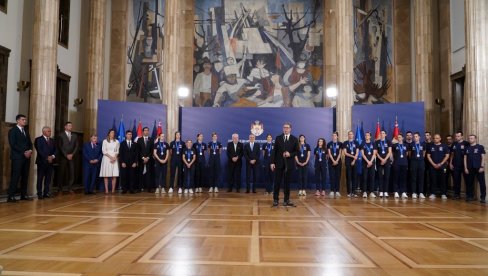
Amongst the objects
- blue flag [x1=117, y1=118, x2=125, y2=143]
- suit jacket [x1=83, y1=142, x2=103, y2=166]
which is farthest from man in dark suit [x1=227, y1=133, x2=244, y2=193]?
suit jacket [x1=83, y1=142, x2=103, y2=166]

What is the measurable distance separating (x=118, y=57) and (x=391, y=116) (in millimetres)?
11088

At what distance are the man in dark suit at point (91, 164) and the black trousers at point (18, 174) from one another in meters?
1.94

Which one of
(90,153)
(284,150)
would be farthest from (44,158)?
(284,150)

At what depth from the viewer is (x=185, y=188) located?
11.0 meters

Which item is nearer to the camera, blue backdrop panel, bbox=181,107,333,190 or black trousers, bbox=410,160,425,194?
black trousers, bbox=410,160,425,194

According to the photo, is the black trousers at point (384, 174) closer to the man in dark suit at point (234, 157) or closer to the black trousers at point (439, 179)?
the black trousers at point (439, 179)

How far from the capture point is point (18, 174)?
8461mm

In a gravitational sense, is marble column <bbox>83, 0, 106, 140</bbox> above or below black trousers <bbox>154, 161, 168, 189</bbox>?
above

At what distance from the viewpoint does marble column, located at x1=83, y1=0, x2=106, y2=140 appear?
13.3 metres

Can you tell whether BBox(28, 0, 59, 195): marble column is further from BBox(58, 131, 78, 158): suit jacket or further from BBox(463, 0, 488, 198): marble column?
BBox(463, 0, 488, 198): marble column

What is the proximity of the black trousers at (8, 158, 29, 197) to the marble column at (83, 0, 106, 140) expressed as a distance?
14.8 feet

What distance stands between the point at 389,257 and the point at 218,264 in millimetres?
1731

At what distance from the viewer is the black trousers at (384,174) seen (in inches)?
392

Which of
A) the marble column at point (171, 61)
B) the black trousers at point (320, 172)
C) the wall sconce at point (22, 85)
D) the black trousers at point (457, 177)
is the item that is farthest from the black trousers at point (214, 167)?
the black trousers at point (457, 177)
